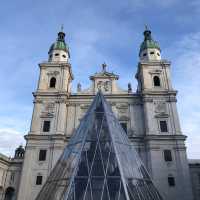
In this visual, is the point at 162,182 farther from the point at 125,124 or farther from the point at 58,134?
the point at 58,134

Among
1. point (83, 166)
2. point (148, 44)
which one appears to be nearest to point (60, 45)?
point (148, 44)

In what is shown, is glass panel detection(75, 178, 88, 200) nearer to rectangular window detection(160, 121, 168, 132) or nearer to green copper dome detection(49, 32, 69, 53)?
rectangular window detection(160, 121, 168, 132)

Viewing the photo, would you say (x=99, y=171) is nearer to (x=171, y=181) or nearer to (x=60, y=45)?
(x=171, y=181)

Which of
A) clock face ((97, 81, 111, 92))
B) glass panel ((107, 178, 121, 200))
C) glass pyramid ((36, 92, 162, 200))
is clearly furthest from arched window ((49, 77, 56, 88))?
glass panel ((107, 178, 121, 200))

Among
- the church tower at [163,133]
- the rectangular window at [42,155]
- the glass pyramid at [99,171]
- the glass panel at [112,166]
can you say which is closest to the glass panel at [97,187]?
the glass pyramid at [99,171]

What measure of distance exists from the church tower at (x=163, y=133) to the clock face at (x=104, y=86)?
4.18 m

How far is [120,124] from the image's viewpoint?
2711 centimetres

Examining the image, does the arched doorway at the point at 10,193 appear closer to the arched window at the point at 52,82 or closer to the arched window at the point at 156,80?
the arched window at the point at 52,82

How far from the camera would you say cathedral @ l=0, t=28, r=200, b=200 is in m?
25.6

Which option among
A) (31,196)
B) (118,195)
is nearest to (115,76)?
(31,196)

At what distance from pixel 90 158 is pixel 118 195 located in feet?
9.95

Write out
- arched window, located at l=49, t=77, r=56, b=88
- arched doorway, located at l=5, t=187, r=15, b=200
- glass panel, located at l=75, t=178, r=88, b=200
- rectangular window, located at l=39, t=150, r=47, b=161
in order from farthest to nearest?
arched window, located at l=49, t=77, r=56, b=88, arched doorway, located at l=5, t=187, r=15, b=200, rectangular window, located at l=39, t=150, r=47, b=161, glass panel, located at l=75, t=178, r=88, b=200

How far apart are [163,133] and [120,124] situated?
5040 millimetres

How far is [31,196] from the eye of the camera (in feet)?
82.1
